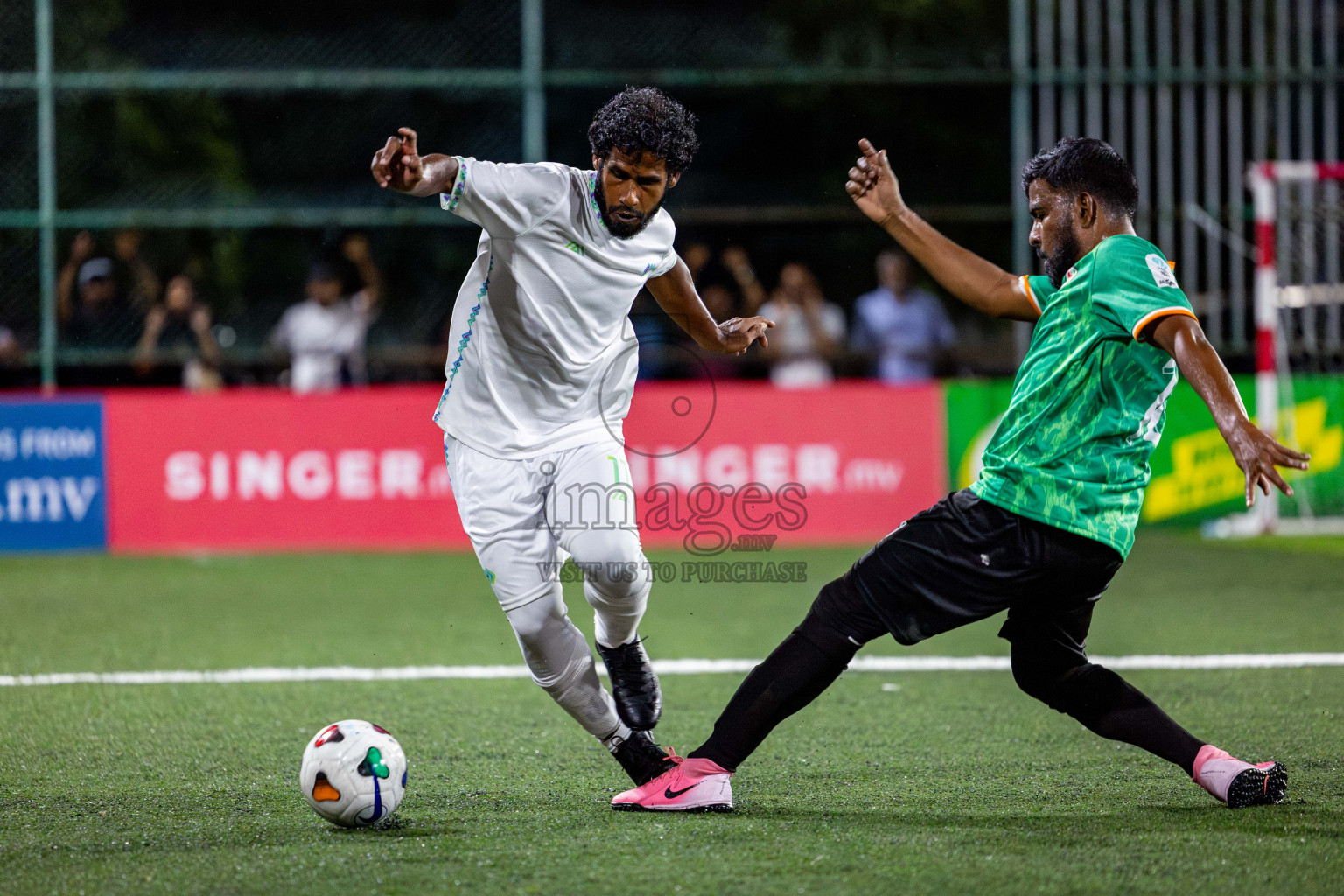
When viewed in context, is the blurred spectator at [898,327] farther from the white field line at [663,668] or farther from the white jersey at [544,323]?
the white jersey at [544,323]

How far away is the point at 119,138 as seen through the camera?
1244 centimetres

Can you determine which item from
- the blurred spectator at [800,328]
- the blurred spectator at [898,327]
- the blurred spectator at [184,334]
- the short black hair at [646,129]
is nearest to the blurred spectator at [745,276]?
the blurred spectator at [800,328]

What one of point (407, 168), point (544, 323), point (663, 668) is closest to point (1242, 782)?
point (544, 323)

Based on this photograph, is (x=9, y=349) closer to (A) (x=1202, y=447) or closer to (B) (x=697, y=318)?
(B) (x=697, y=318)

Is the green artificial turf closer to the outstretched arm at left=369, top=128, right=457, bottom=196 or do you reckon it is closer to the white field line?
the white field line

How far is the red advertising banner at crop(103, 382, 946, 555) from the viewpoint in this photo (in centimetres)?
1077

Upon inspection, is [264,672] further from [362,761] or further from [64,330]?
[64,330]

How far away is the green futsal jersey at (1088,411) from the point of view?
366cm

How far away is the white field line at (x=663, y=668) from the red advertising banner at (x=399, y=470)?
4.33 meters

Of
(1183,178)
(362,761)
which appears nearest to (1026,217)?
(1183,178)

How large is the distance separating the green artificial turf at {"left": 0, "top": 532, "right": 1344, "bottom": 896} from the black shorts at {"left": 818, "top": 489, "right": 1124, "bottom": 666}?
0.52m

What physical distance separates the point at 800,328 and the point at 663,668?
6.17 meters

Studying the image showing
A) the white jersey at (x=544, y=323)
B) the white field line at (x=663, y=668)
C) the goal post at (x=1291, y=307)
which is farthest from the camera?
the goal post at (x=1291, y=307)

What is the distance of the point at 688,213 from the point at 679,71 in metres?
1.09
